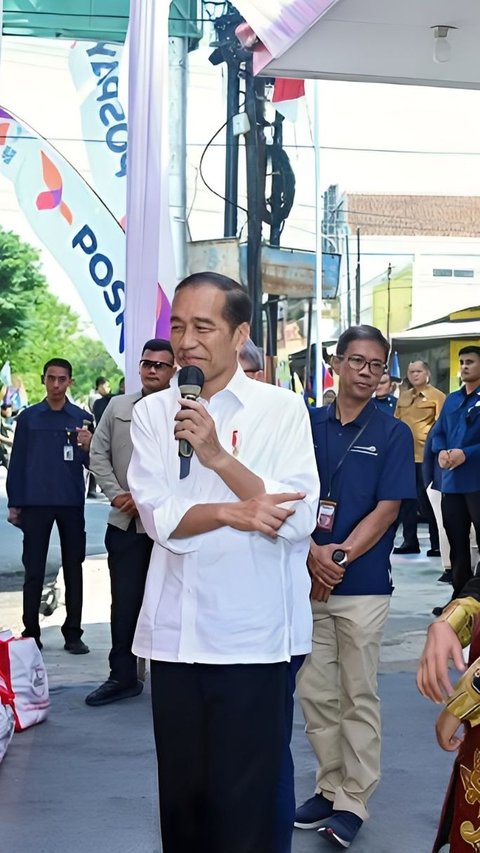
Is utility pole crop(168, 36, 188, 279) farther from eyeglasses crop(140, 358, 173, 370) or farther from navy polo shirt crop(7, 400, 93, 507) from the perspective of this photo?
eyeglasses crop(140, 358, 173, 370)

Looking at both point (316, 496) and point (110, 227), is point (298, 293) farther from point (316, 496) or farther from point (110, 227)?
point (316, 496)

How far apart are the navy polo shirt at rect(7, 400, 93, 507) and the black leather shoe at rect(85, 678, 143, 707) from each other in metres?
1.41

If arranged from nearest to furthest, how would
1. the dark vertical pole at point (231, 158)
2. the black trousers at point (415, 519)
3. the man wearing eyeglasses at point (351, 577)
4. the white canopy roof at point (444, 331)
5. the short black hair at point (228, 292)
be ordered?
the short black hair at point (228, 292)
the man wearing eyeglasses at point (351, 577)
the dark vertical pole at point (231, 158)
the black trousers at point (415, 519)
the white canopy roof at point (444, 331)

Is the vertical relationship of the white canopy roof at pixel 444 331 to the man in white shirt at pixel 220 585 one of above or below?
above

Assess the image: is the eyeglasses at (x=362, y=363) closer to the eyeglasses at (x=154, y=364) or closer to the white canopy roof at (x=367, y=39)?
the eyeglasses at (x=154, y=364)

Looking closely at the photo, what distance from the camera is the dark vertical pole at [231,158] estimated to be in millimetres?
11055

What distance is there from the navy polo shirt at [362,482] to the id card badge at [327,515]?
0.05 ft

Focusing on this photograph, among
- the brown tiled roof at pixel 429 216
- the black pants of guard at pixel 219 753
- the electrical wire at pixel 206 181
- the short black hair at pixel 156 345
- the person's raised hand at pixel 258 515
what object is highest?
the brown tiled roof at pixel 429 216

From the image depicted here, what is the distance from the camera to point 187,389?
2791 mm

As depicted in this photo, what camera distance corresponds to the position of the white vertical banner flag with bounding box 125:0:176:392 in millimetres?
5852

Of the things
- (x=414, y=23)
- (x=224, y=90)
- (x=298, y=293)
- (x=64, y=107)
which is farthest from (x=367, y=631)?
(x=298, y=293)

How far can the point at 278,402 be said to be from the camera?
297 centimetres

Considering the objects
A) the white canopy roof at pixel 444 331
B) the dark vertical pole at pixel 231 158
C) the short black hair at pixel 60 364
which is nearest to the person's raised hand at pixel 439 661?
the short black hair at pixel 60 364

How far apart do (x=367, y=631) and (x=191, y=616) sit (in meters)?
1.51
